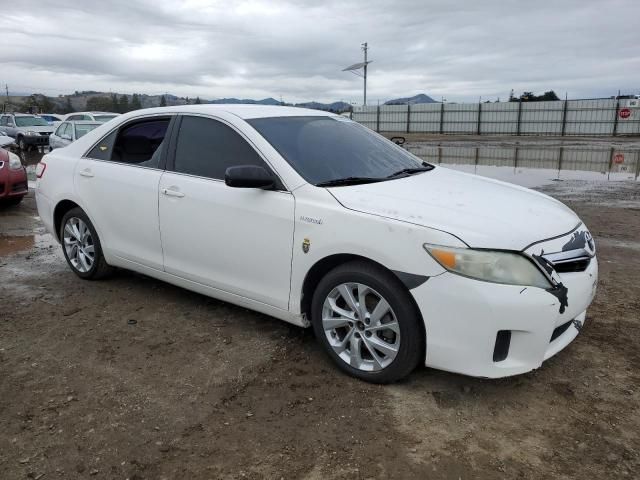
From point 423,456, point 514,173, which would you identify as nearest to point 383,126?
point 514,173

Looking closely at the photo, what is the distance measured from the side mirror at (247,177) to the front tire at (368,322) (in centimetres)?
75

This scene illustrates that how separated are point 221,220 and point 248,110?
984mm

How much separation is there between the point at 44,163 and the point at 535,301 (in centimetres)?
478

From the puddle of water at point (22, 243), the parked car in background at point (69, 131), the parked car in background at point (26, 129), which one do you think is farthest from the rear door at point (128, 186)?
the parked car in background at point (26, 129)

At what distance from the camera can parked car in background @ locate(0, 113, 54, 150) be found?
898 inches

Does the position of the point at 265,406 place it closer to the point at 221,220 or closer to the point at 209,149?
the point at 221,220

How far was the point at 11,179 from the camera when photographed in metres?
8.51

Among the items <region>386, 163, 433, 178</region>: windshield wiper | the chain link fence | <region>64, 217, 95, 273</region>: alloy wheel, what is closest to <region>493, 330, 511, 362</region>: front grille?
<region>386, 163, 433, 178</region>: windshield wiper

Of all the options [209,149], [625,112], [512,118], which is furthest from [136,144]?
[512,118]

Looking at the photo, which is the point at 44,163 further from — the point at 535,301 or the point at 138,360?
the point at 535,301

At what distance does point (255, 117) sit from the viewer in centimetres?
404

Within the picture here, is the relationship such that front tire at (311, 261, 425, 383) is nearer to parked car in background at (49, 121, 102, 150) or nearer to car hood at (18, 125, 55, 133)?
parked car in background at (49, 121, 102, 150)

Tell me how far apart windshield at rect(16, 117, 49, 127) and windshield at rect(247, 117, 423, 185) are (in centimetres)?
2349

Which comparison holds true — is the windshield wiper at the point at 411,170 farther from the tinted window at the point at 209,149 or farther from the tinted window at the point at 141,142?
the tinted window at the point at 141,142
